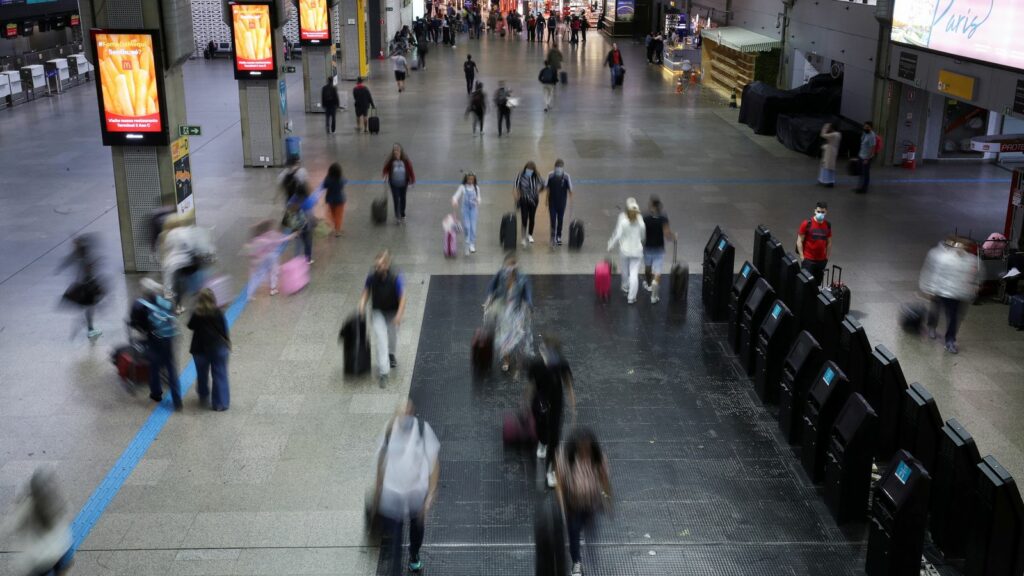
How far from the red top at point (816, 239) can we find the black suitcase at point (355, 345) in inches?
240

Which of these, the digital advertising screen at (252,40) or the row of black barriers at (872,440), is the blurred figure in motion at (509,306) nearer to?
the row of black barriers at (872,440)

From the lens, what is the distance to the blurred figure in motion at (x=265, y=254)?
1308 centimetres

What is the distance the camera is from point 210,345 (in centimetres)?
956

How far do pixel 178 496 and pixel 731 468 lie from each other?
16.6 feet

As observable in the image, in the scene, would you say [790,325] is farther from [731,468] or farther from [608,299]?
[608,299]

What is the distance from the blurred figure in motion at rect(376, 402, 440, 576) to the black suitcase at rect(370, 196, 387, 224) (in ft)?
33.1

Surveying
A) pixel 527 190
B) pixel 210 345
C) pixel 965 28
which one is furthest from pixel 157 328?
pixel 965 28

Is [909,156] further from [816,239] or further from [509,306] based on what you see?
[509,306]

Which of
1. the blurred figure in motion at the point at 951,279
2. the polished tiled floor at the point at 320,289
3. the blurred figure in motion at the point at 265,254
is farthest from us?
the blurred figure in motion at the point at 265,254

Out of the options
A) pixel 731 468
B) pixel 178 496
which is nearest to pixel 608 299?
pixel 731 468

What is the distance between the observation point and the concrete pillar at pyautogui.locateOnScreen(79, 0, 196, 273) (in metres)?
13.1

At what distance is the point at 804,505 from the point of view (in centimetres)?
827

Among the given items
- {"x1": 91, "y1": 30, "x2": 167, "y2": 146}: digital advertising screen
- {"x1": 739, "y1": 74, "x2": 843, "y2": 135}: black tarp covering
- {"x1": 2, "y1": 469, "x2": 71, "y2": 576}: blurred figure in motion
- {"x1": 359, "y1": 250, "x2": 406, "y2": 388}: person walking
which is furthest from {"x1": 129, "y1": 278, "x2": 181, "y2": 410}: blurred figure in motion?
{"x1": 739, "y1": 74, "x2": 843, "y2": 135}: black tarp covering

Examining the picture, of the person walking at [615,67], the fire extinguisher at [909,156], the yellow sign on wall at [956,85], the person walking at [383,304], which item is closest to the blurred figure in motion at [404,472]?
the person walking at [383,304]
